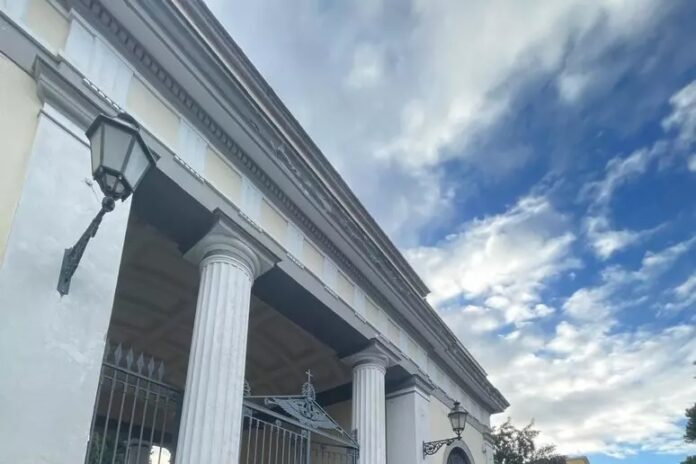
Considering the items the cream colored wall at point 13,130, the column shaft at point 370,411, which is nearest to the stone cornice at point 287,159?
the cream colored wall at point 13,130

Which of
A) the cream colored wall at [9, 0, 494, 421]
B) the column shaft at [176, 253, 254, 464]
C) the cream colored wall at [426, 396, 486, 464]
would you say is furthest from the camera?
the cream colored wall at [426, 396, 486, 464]

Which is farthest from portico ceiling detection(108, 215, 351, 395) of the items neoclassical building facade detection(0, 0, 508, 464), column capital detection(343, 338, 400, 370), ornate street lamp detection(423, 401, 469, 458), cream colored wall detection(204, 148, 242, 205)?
ornate street lamp detection(423, 401, 469, 458)

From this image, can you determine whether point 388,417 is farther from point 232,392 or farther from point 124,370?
point 124,370

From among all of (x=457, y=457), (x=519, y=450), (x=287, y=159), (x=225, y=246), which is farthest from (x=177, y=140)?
(x=519, y=450)

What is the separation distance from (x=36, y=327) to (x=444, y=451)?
34.5 ft

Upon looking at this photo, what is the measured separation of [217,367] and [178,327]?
5.44 m

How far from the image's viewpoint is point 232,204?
8.08m

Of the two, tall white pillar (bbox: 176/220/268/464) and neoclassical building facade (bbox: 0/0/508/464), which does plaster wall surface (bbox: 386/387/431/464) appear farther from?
tall white pillar (bbox: 176/220/268/464)

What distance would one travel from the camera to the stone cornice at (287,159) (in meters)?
7.13

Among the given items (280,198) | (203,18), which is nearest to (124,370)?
(280,198)

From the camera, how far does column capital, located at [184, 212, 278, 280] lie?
25.9ft

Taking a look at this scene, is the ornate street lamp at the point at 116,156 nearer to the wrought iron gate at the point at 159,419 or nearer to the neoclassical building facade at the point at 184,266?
the neoclassical building facade at the point at 184,266

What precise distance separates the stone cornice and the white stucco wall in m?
1.58

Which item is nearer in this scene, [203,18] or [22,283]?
[22,283]
